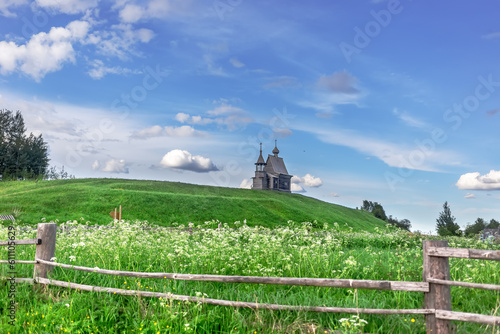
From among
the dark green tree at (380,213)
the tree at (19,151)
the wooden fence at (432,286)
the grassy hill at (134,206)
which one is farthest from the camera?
the dark green tree at (380,213)

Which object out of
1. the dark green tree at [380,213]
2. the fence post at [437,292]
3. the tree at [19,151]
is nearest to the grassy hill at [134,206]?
the tree at [19,151]

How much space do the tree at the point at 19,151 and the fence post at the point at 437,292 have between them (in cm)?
6326

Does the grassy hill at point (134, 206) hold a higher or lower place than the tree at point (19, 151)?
lower

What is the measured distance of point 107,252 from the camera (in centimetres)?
963

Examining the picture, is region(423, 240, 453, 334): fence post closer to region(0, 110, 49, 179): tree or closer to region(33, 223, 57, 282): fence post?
region(33, 223, 57, 282): fence post

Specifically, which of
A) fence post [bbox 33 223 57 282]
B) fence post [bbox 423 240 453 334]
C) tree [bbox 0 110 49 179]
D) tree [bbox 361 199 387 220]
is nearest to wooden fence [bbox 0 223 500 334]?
fence post [bbox 423 240 453 334]

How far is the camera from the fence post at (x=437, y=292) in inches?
213

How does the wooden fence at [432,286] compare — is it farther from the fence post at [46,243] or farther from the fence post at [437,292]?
the fence post at [46,243]

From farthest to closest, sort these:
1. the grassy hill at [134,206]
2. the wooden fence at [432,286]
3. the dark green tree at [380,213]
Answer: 1. the dark green tree at [380,213]
2. the grassy hill at [134,206]
3. the wooden fence at [432,286]

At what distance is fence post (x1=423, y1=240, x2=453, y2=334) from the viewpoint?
542cm

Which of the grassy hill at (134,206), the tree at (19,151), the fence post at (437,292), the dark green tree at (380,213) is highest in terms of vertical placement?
the tree at (19,151)

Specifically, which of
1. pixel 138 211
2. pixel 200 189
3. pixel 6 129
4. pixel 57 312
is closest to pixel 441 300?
pixel 57 312

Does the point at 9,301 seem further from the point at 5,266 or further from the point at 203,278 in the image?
the point at 203,278

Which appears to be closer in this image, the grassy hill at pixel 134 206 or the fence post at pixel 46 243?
the fence post at pixel 46 243
